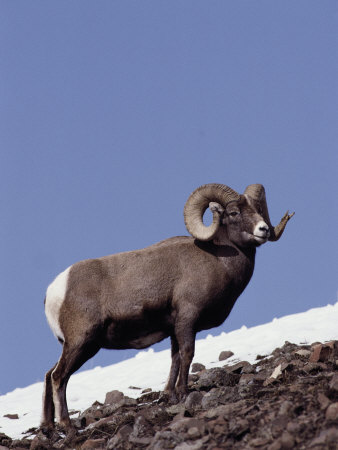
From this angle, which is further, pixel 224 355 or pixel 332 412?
pixel 224 355

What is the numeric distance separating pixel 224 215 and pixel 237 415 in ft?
12.8

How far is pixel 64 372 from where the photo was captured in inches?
435

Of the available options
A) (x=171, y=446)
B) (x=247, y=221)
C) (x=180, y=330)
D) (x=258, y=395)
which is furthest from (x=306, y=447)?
(x=247, y=221)

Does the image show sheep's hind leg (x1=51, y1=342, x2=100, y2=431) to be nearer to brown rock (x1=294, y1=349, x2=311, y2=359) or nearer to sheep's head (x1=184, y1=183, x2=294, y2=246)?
sheep's head (x1=184, y1=183, x2=294, y2=246)

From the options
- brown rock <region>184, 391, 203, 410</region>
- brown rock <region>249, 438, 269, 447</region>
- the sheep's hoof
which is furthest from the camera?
the sheep's hoof

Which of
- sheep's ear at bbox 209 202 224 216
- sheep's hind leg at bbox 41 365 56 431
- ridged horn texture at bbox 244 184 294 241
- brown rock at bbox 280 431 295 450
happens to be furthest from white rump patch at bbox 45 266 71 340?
brown rock at bbox 280 431 295 450

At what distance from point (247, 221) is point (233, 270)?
0.77 meters

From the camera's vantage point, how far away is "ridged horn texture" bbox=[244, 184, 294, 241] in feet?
39.3

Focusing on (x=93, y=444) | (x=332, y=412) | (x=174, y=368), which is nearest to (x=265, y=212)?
(x=174, y=368)

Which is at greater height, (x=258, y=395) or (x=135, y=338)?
(x=135, y=338)

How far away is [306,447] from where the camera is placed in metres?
7.14

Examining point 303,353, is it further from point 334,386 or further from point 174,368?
point 334,386

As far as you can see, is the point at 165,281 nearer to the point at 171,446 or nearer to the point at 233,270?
the point at 233,270

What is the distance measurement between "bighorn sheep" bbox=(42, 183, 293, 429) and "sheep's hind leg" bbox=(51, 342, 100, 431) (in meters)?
Answer: 0.01
